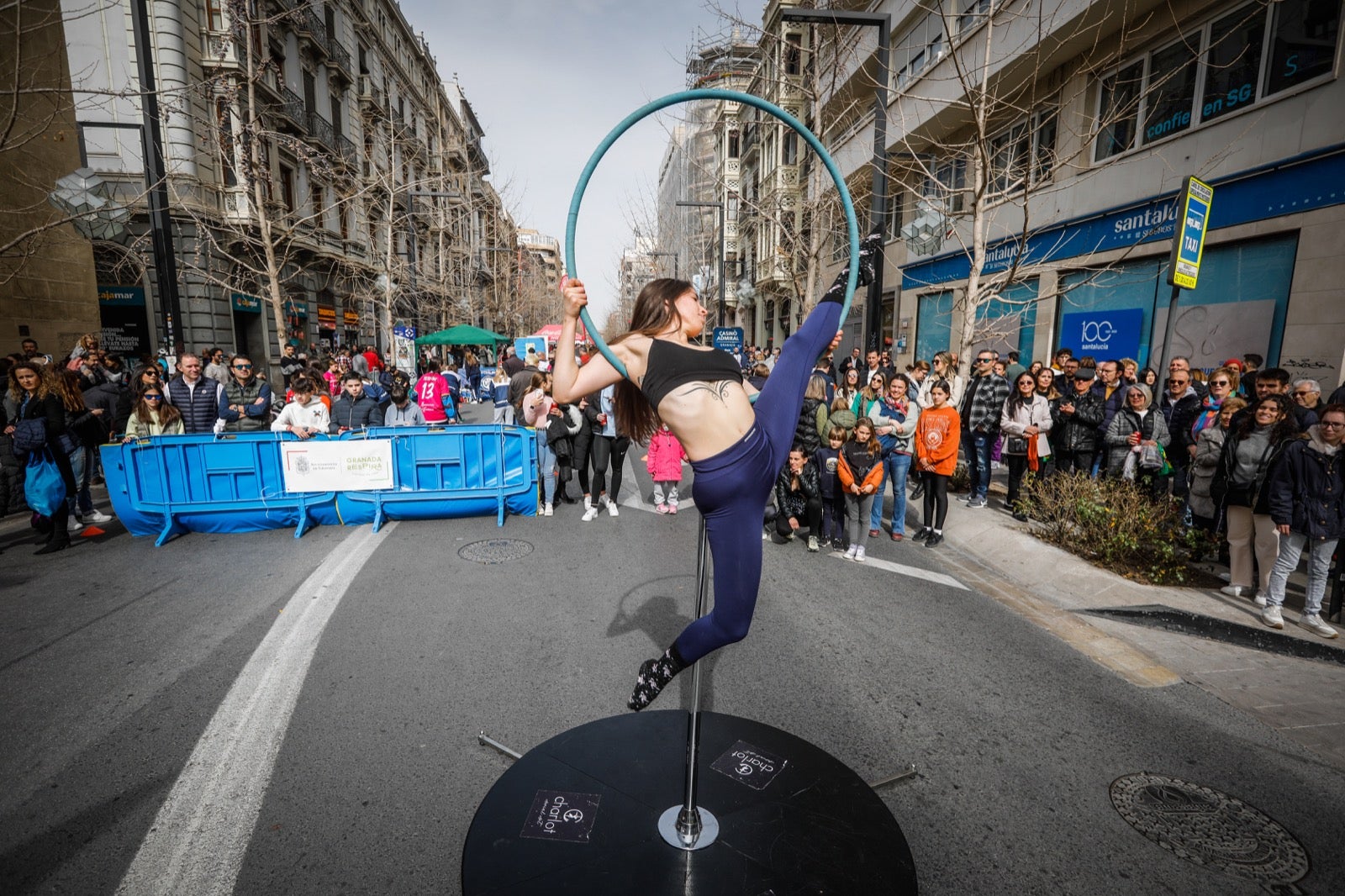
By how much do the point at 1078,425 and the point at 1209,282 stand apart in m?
6.21

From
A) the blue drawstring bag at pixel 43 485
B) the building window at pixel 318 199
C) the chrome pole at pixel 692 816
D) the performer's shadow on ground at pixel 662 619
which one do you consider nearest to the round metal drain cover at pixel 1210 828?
the chrome pole at pixel 692 816

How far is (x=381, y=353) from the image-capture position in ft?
108

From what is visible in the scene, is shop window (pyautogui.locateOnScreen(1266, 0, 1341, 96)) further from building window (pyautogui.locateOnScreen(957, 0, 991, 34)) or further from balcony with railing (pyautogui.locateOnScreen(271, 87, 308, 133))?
A: balcony with railing (pyautogui.locateOnScreen(271, 87, 308, 133))

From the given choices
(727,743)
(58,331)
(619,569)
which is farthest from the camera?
(58,331)

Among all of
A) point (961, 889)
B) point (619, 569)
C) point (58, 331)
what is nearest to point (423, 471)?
point (619, 569)

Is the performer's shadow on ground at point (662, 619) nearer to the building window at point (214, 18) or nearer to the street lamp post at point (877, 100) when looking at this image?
the street lamp post at point (877, 100)

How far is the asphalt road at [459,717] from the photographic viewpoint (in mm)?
2770

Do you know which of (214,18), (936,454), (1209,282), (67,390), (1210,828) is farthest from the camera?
(214,18)

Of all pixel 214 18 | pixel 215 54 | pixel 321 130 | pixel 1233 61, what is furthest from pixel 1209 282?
pixel 321 130

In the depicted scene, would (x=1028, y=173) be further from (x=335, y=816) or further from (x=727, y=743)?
(x=335, y=816)

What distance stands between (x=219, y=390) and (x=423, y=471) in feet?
13.8

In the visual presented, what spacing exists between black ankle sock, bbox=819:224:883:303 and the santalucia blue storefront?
1.78m

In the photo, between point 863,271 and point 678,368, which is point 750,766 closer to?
point 678,368

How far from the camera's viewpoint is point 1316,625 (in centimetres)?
508
